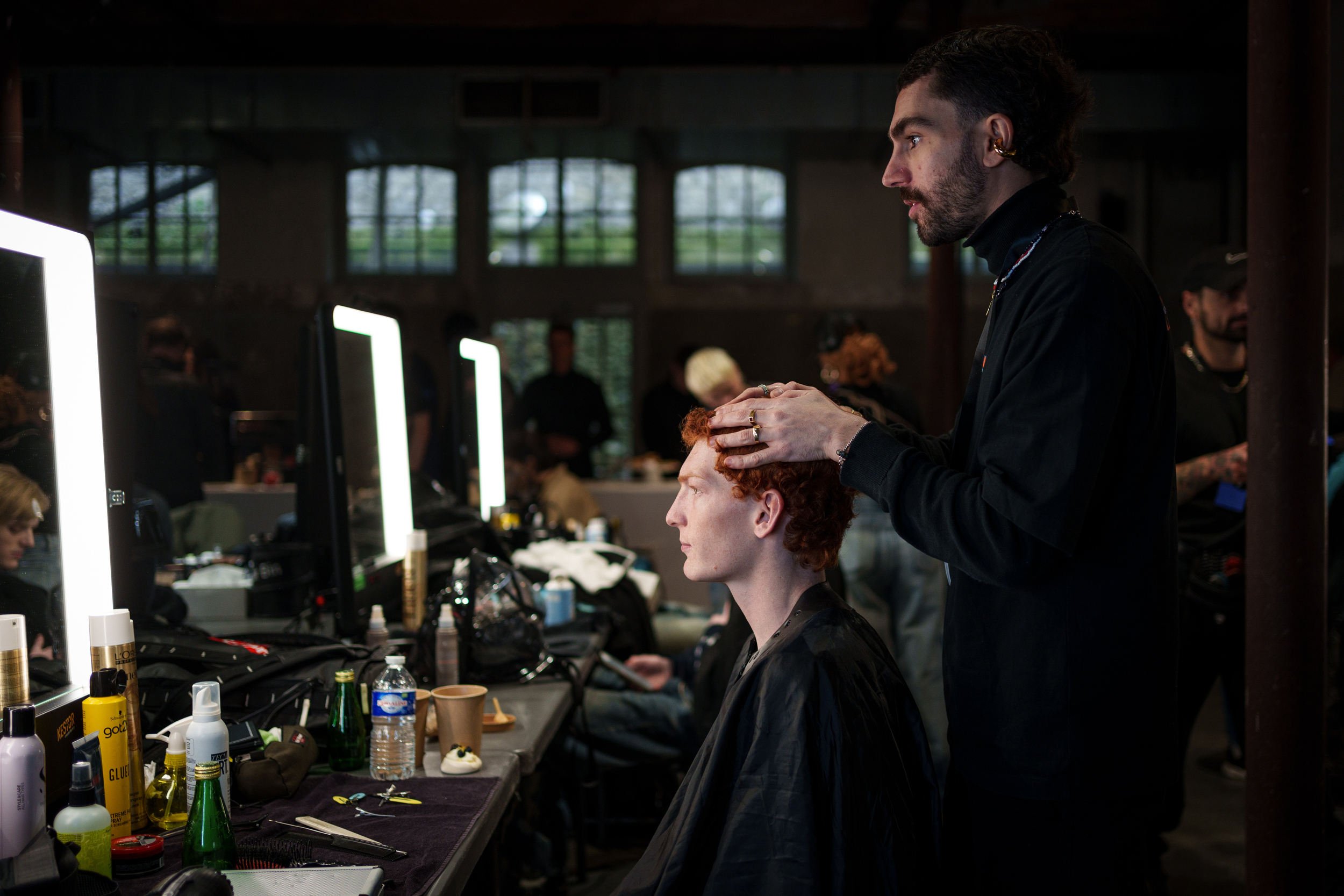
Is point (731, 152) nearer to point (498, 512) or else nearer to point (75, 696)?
point (498, 512)

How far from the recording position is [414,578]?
2342mm

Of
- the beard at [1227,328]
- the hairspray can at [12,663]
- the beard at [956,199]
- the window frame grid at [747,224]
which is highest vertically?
the window frame grid at [747,224]

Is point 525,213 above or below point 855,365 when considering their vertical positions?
above

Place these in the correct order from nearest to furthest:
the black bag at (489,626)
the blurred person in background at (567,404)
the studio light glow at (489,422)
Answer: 1. the black bag at (489,626)
2. the studio light glow at (489,422)
3. the blurred person in background at (567,404)

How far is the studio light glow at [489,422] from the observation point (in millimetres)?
3070

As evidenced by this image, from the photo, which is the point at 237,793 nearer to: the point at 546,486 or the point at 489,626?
the point at 489,626

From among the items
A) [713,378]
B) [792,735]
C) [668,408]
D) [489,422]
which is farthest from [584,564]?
[668,408]

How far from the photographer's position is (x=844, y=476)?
1.26 meters

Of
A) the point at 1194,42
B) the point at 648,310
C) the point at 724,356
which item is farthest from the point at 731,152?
the point at 724,356

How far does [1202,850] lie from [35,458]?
11.0 feet

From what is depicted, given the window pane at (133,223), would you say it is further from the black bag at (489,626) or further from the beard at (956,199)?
the beard at (956,199)

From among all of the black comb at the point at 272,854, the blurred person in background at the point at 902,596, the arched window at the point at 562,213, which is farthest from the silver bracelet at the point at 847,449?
the arched window at the point at 562,213

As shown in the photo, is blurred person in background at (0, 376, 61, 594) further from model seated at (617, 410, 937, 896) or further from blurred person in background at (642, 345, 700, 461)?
blurred person in background at (642, 345, 700, 461)

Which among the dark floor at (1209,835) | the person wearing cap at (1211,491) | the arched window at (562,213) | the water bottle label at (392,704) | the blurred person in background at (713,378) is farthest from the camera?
the arched window at (562,213)
